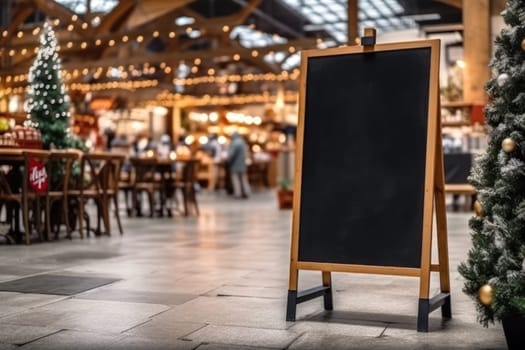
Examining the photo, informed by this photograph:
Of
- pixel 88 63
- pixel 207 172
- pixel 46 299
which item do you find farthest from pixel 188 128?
pixel 46 299

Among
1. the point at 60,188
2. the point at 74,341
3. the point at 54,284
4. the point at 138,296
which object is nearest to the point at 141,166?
the point at 60,188

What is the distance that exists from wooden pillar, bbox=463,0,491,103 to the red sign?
6.43m

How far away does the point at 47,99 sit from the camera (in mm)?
7797

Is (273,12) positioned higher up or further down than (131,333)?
higher up

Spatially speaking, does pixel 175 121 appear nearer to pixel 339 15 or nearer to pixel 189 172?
pixel 339 15

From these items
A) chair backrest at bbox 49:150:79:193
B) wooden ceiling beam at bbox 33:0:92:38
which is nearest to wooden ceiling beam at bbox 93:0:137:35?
wooden ceiling beam at bbox 33:0:92:38

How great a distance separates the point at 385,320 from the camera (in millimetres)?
3318

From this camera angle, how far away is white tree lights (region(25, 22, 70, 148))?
25.5 ft

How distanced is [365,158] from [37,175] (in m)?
4.20

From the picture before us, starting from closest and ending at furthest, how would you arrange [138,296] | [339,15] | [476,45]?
[138,296]
[476,45]
[339,15]

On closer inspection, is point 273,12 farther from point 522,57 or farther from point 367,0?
point 522,57

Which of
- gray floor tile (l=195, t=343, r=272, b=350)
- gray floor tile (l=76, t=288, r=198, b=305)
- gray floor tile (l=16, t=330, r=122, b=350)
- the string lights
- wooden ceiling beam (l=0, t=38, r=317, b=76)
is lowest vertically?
gray floor tile (l=76, t=288, r=198, b=305)

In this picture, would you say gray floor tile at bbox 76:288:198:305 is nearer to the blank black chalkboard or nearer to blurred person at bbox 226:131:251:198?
the blank black chalkboard

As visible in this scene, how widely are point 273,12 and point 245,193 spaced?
4.97 metres
